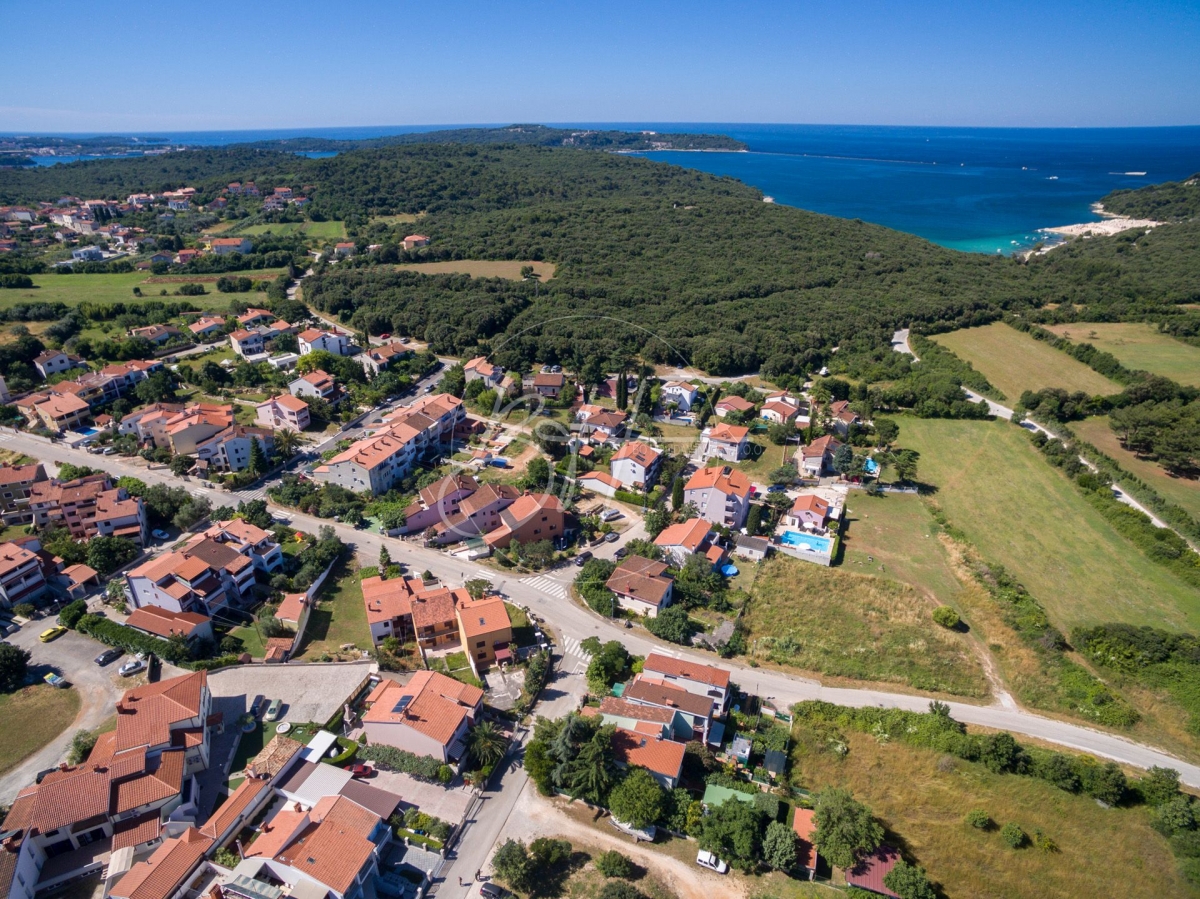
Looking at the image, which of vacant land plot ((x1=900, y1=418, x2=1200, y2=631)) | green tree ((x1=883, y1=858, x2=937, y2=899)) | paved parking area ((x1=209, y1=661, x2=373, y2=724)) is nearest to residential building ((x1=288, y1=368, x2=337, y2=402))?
paved parking area ((x1=209, y1=661, x2=373, y2=724))

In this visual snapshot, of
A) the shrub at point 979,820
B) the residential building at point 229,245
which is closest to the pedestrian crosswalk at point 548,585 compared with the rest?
the shrub at point 979,820

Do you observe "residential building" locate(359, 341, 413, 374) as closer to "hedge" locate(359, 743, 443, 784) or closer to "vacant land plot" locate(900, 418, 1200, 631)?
"hedge" locate(359, 743, 443, 784)

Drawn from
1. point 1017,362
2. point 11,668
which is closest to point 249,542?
point 11,668

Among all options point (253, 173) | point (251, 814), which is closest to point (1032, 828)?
point (251, 814)

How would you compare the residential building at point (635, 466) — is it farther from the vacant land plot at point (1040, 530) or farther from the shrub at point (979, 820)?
the shrub at point (979, 820)

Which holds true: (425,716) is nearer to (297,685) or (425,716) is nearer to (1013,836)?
(297,685)

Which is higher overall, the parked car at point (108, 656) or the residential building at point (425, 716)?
the residential building at point (425, 716)

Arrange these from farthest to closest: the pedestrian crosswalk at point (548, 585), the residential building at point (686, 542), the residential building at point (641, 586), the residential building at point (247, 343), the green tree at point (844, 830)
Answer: the residential building at point (247, 343), the residential building at point (686, 542), the pedestrian crosswalk at point (548, 585), the residential building at point (641, 586), the green tree at point (844, 830)

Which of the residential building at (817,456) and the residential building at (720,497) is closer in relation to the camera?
the residential building at (720,497)
